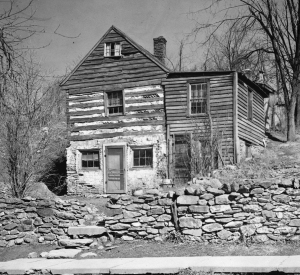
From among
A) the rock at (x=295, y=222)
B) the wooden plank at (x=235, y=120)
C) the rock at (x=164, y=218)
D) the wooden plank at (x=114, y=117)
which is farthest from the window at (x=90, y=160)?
the rock at (x=295, y=222)

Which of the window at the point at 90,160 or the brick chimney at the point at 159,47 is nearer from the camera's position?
the window at the point at 90,160

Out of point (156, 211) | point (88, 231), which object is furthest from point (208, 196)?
point (88, 231)

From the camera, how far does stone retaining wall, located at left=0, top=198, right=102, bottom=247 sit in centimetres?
1059

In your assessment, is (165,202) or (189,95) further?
(189,95)

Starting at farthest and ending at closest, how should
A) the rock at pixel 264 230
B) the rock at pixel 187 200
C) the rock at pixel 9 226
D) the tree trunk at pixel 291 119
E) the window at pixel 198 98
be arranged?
1. the tree trunk at pixel 291 119
2. the window at pixel 198 98
3. the rock at pixel 9 226
4. the rock at pixel 187 200
5. the rock at pixel 264 230

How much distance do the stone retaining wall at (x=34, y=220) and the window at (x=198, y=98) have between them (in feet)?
27.9

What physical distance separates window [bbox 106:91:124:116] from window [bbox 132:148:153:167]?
2.14 metres

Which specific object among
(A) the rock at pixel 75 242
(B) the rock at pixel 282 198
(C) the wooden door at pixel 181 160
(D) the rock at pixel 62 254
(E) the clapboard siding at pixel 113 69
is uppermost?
(E) the clapboard siding at pixel 113 69

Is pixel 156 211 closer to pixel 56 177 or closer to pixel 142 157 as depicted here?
pixel 142 157

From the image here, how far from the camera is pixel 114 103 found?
19.0m

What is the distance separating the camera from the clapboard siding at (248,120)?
17.9m

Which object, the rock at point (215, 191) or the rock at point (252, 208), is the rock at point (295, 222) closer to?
the rock at point (252, 208)

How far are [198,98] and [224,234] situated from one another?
966cm

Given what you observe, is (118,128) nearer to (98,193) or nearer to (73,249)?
(98,193)
